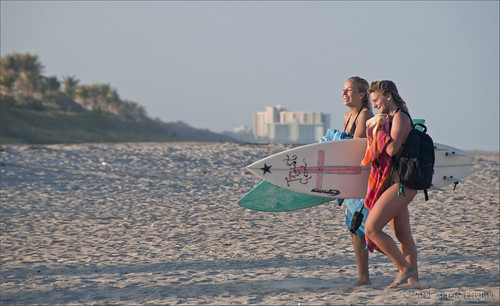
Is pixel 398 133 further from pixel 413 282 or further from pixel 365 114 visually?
pixel 413 282

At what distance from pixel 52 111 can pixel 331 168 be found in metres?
40.4

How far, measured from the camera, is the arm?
392 cm

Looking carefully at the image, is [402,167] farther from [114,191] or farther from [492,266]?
[114,191]

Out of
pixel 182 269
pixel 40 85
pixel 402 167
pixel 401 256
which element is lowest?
pixel 182 269

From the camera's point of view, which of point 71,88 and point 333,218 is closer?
point 333,218

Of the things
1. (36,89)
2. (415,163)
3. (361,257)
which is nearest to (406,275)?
(361,257)

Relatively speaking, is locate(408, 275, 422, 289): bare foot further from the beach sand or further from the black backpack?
the black backpack

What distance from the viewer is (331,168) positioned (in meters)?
4.68

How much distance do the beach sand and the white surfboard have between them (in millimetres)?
812

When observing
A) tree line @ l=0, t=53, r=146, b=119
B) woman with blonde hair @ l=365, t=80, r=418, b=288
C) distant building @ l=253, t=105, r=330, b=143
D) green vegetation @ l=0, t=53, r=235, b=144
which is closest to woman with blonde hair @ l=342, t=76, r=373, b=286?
woman with blonde hair @ l=365, t=80, r=418, b=288

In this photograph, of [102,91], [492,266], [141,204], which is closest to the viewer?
[492,266]

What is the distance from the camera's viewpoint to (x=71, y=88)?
5331 cm

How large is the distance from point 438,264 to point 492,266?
0.50 meters

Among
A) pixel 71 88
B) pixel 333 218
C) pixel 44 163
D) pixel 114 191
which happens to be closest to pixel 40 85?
pixel 71 88
